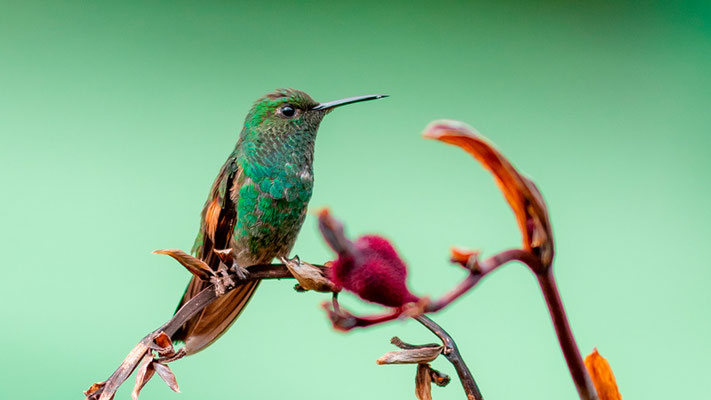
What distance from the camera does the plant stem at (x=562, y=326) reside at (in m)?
0.27

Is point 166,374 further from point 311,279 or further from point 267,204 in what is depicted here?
point 267,204

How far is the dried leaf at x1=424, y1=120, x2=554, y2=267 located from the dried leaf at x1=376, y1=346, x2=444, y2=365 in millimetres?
88

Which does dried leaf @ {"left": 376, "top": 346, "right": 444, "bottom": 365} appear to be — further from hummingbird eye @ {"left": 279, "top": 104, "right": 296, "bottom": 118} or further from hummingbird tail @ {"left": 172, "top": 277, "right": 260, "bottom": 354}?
hummingbird eye @ {"left": 279, "top": 104, "right": 296, "bottom": 118}

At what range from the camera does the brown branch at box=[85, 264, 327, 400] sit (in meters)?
0.33

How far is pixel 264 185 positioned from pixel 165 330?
244mm

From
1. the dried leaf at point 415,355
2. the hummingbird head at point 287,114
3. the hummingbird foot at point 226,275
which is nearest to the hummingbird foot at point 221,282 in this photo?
the hummingbird foot at point 226,275

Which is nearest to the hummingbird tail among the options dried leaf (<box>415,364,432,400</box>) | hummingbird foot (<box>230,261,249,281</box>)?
hummingbird foot (<box>230,261,249,281</box>)

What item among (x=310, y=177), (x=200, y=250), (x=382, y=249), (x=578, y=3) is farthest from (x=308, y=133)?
(x=578, y=3)

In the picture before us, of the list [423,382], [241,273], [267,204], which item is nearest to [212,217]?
[267,204]

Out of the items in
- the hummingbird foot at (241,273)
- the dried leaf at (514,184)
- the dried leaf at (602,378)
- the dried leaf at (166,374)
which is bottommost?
the dried leaf at (602,378)

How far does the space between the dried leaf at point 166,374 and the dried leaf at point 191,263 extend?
51 mm

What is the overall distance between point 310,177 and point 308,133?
0.14 ft

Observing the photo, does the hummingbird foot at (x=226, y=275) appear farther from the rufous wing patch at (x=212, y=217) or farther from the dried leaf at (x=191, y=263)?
the rufous wing patch at (x=212, y=217)

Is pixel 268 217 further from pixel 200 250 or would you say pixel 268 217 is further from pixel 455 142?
pixel 455 142
